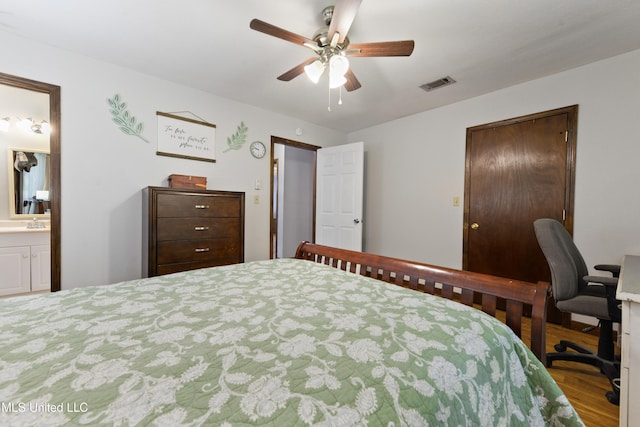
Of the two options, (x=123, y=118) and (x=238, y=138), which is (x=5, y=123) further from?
(x=238, y=138)

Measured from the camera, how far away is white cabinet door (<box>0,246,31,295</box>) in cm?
278

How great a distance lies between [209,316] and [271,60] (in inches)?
84.0

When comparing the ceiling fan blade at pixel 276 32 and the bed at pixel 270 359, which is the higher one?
the ceiling fan blade at pixel 276 32

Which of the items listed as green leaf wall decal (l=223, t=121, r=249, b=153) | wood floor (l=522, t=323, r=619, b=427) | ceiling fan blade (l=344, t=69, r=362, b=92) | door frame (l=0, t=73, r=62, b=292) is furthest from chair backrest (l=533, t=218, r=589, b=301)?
door frame (l=0, t=73, r=62, b=292)

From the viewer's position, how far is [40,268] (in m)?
2.99

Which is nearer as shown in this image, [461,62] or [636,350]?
[636,350]

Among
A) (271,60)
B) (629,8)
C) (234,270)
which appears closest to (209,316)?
(234,270)

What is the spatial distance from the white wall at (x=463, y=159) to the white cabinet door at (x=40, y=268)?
410 cm

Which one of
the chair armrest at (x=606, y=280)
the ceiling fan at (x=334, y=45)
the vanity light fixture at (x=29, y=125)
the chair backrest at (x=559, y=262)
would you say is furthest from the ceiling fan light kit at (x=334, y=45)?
the vanity light fixture at (x=29, y=125)

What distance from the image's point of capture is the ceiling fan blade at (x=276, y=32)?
140 centimetres

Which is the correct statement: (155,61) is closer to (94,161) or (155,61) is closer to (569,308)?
(94,161)

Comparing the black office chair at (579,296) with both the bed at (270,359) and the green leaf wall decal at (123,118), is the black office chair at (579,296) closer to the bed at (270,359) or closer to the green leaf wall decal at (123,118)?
the bed at (270,359)

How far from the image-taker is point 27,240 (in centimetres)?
292

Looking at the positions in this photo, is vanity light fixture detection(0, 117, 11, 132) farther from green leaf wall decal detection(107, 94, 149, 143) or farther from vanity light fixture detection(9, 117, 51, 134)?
green leaf wall decal detection(107, 94, 149, 143)
